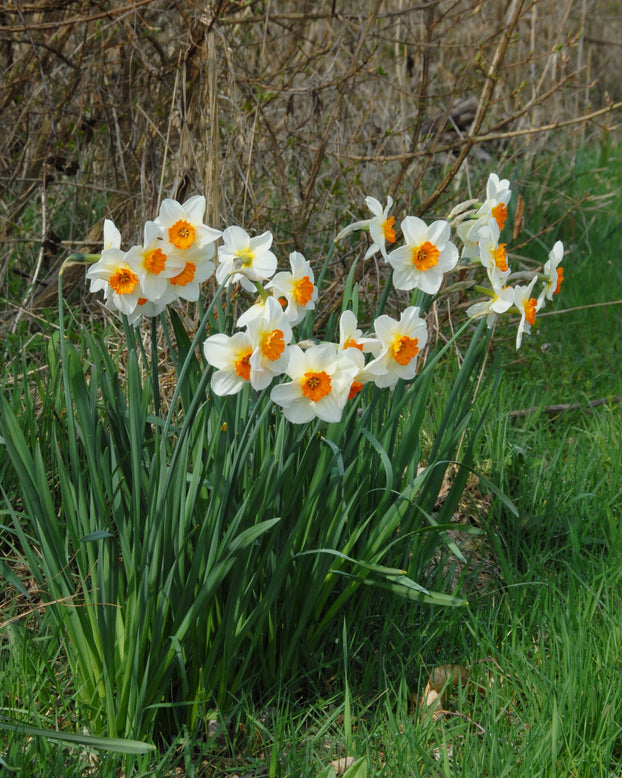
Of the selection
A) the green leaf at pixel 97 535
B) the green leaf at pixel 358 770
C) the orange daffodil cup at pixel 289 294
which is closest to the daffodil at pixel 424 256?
the orange daffodil cup at pixel 289 294

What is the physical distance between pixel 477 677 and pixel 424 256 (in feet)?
3.08

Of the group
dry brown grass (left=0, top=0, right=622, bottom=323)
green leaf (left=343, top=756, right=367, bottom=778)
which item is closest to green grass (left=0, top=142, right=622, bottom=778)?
green leaf (left=343, top=756, right=367, bottom=778)

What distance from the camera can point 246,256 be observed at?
1.58 metres

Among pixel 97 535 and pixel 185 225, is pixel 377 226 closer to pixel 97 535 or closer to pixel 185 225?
pixel 185 225

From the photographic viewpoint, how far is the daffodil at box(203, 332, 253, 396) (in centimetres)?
139

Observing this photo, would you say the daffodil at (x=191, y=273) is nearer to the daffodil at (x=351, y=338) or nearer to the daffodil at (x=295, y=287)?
the daffodil at (x=295, y=287)

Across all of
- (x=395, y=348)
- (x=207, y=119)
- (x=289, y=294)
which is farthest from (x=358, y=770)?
(x=207, y=119)

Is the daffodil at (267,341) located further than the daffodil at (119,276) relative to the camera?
No

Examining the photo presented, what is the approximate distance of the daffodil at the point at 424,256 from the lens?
5.32 ft

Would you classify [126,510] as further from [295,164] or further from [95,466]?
[295,164]

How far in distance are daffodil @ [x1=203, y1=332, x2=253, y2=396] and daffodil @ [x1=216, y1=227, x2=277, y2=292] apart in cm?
19

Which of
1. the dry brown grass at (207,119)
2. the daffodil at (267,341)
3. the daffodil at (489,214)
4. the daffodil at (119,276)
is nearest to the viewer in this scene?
the daffodil at (267,341)

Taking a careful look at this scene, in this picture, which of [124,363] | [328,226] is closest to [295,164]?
[328,226]

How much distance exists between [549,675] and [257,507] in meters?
0.74
